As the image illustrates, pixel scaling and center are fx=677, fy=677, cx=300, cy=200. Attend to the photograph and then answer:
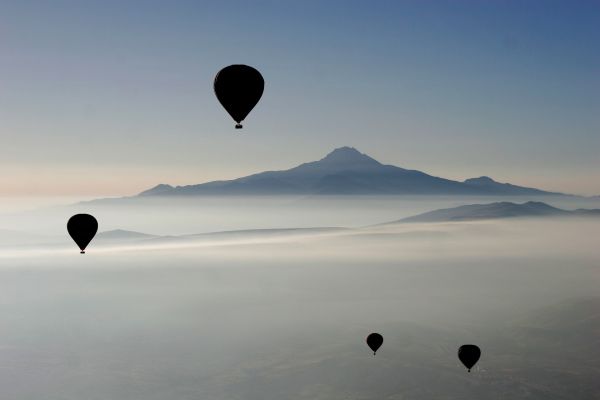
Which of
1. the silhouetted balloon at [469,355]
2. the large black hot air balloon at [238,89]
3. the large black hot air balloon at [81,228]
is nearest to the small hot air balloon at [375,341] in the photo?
the silhouetted balloon at [469,355]

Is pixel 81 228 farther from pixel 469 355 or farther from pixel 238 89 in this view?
pixel 469 355

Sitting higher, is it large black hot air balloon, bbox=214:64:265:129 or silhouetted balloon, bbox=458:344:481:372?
large black hot air balloon, bbox=214:64:265:129

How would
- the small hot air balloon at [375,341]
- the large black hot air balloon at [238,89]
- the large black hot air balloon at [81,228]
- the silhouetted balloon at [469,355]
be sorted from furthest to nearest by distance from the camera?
1. the small hot air balloon at [375,341]
2. the silhouetted balloon at [469,355]
3. the large black hot air balloon at [81,228]
4. the large black hot air balloon at [238,89]

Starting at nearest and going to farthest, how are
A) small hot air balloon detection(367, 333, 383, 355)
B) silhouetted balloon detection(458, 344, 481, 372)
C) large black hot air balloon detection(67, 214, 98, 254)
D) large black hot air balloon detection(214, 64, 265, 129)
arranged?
large black hot air balloon detection(214, 64, 265, 129)
large black hot air balloon detection(67, 214, 98, 254)
silhouetted balloon detection(458, 344, 481, 372)
small hot air balloon detection(367, 333, 383, 355)

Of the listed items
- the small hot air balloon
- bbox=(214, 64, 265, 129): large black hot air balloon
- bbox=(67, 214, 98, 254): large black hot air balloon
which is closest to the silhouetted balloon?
the small hot air balloon

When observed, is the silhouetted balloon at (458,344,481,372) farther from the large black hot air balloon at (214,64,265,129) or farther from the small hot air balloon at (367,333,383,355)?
the large black hot air balloon at (214,64,265,129)

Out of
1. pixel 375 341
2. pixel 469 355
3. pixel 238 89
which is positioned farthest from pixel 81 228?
pixel 469 355

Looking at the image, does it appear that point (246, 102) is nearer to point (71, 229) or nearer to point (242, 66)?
point (242, 66)

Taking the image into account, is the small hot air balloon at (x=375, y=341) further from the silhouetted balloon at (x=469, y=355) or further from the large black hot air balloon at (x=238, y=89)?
the large black hot air balloon at (x=238, y=89)
